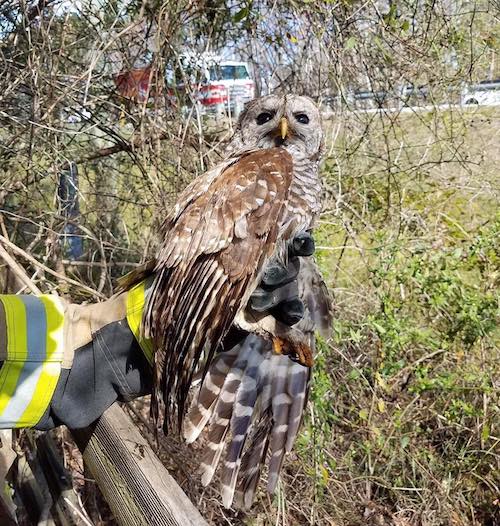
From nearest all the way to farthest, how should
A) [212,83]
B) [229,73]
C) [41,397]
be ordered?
[41,397], [212,83], [229,73]

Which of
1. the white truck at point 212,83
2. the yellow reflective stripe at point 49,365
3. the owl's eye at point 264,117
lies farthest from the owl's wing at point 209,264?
the white truck at point 212,83

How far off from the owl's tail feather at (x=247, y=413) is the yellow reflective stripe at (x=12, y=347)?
882 mm

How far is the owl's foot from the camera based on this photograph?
6.91 feet

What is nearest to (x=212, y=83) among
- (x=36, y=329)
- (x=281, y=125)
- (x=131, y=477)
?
(x=281, y=125)

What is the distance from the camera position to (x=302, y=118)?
133 inches

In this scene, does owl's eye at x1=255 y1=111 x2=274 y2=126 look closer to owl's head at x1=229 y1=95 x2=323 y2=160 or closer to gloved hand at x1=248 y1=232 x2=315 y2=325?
owl's head at x1=229 y1=95 x2=323 y2=160

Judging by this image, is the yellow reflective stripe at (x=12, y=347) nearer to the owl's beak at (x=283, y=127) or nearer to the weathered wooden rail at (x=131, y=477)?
the weathered wooden rail at (x=131, y=477)

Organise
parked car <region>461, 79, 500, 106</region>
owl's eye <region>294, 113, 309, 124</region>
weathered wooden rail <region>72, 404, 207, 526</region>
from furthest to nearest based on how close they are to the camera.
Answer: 1. parked car <region>461, 79, 500, 106</region>
2. owl's eye <region>294, 113, 309, 124</region>
3. weathered wooden rail <region>72, 404, 207, 526</region>

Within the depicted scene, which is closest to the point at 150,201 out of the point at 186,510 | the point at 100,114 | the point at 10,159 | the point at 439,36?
the point at 100,114

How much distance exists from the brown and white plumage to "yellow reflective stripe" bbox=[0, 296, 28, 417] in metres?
0.43

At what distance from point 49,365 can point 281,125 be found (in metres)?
2.05

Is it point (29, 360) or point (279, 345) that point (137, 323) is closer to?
point (29, 360)

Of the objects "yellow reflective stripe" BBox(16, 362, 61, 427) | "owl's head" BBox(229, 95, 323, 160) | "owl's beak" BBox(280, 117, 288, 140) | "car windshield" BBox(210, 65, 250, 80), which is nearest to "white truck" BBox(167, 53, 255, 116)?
"car windshield" BBox(210, 65, 250, 80)

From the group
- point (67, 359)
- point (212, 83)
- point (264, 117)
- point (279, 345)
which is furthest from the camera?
point (212, 83)
